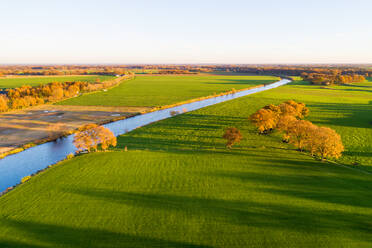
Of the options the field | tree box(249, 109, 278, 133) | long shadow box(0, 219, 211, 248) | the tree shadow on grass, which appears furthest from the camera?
the tree shadow on grass

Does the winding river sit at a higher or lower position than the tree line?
lower

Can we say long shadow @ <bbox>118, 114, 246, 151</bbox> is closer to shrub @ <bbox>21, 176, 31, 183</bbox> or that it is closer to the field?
the field

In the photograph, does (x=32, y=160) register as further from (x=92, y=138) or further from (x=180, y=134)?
(x=180, y=134)

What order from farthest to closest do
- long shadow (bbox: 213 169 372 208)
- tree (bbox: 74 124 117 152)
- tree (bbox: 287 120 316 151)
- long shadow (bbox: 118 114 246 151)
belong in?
1. long shadow (bbox: 118 114 246 151)
2. tree (bbox: 74 124 117 152)
3. tree (bbox: 287 120 316 151)
4. long shadow (bbox: 213 169 372 208)

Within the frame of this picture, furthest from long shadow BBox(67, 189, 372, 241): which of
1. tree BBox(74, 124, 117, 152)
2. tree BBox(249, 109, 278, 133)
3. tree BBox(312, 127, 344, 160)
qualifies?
tree BBox(249, 109, 278, 133)

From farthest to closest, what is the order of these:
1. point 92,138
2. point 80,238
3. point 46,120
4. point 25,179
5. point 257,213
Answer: point 46,120 < point 92,138 < point 25,179 < point 257,213 < point 80,238

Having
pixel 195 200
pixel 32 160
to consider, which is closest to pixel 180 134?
pixel 195 200
